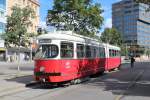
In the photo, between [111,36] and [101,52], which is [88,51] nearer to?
[101,52]

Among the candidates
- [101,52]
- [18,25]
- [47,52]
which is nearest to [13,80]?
[47,52]

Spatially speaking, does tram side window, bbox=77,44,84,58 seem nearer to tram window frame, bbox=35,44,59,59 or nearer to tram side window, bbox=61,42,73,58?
tram side window, bbox=61,42,73,58

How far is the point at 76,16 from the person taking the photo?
4422 centimetres

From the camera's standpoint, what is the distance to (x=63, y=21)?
43.7 m

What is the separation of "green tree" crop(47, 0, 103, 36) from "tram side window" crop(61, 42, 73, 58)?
20.4 meters

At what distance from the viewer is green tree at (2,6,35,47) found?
32156mm

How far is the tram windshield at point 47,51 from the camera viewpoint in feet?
71.6

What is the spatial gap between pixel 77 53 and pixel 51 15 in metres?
21.1

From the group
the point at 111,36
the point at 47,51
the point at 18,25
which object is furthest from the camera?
the point at 111,36

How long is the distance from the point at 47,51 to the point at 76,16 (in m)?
22.5

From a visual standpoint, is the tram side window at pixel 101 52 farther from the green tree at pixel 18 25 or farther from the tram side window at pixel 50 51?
the tram side window at pixel 50 51

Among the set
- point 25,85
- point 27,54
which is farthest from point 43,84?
point 27,54

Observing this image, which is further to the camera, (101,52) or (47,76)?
(101,52)

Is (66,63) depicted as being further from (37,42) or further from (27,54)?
(27,54)
